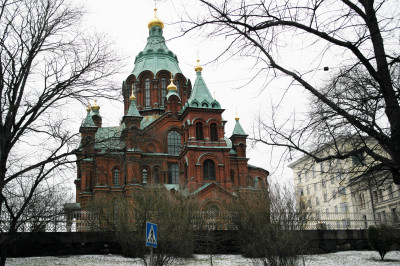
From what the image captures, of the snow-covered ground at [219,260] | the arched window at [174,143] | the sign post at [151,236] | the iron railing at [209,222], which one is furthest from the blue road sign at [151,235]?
the arched window at [174,143]

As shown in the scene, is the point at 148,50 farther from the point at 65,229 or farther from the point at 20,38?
the point at 20,38

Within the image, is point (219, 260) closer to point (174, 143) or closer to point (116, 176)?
point (116, 176)

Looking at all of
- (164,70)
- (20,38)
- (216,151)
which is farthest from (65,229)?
(164,70)

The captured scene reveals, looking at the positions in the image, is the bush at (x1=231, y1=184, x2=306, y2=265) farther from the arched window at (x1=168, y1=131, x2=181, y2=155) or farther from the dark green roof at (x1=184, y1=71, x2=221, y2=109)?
the arched window at (x1=168, y1=131, x2=181, y2=155)

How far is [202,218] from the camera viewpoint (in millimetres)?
20109

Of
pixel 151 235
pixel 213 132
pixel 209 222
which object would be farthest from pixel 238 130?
pixel 151 235

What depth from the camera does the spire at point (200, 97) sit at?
40156 millimetres

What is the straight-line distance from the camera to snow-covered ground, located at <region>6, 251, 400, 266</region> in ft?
54.0

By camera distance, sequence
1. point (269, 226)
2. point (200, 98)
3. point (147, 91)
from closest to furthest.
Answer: point (269, 226) < point (200, 98) < point (147, 91)

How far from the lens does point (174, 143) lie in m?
43.9

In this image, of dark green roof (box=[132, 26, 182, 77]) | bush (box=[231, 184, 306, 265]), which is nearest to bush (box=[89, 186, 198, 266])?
bush (box=[231, 184, 306, 265])

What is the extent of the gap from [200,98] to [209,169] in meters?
6.89

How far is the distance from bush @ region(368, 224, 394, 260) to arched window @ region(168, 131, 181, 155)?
26.7 meters

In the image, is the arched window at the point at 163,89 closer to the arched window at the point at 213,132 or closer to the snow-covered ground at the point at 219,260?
the arched window at the point at 213,132
